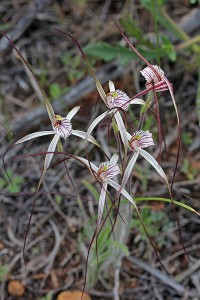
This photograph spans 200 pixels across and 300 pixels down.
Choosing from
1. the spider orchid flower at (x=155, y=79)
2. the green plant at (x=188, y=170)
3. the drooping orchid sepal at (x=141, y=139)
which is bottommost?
the green plant at (x=188, y=170)

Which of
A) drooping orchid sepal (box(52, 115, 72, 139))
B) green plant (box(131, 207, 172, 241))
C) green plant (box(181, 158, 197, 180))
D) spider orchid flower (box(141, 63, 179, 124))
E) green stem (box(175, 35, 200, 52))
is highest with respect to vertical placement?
→ green stem (box(175, 35, 200, 52))

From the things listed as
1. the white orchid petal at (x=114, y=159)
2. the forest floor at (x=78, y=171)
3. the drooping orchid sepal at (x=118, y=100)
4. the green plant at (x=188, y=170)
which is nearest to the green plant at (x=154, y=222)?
the forest floor at (x=78, y=171)

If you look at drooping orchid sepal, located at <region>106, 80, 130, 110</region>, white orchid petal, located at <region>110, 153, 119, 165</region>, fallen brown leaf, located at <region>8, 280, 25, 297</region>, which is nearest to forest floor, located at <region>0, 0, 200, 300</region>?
fallen brown leaf, located at <region>8, 280, 25, 297</region>

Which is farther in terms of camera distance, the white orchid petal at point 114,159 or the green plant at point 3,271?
the green plant at point 3,271

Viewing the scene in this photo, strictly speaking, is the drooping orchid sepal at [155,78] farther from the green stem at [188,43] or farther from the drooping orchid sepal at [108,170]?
the green stem at [188,43]

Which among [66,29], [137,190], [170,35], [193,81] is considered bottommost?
[137,190]

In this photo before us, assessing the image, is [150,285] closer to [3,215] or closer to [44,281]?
[44,281]

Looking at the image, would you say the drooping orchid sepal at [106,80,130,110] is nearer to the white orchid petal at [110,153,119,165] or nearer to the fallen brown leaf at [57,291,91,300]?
the white orchid petal at [110,153,119,165]

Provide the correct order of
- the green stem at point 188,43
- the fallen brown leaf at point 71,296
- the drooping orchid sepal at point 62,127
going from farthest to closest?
the green stem at point 188,43, the fallen brown leaf at point 71,296, the drooping orchid sepal at point 62,127

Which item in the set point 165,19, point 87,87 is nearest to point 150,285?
point 87,87

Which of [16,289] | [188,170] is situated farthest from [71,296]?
[188,170]

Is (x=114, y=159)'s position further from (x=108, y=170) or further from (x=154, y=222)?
(x=154, y=222)
